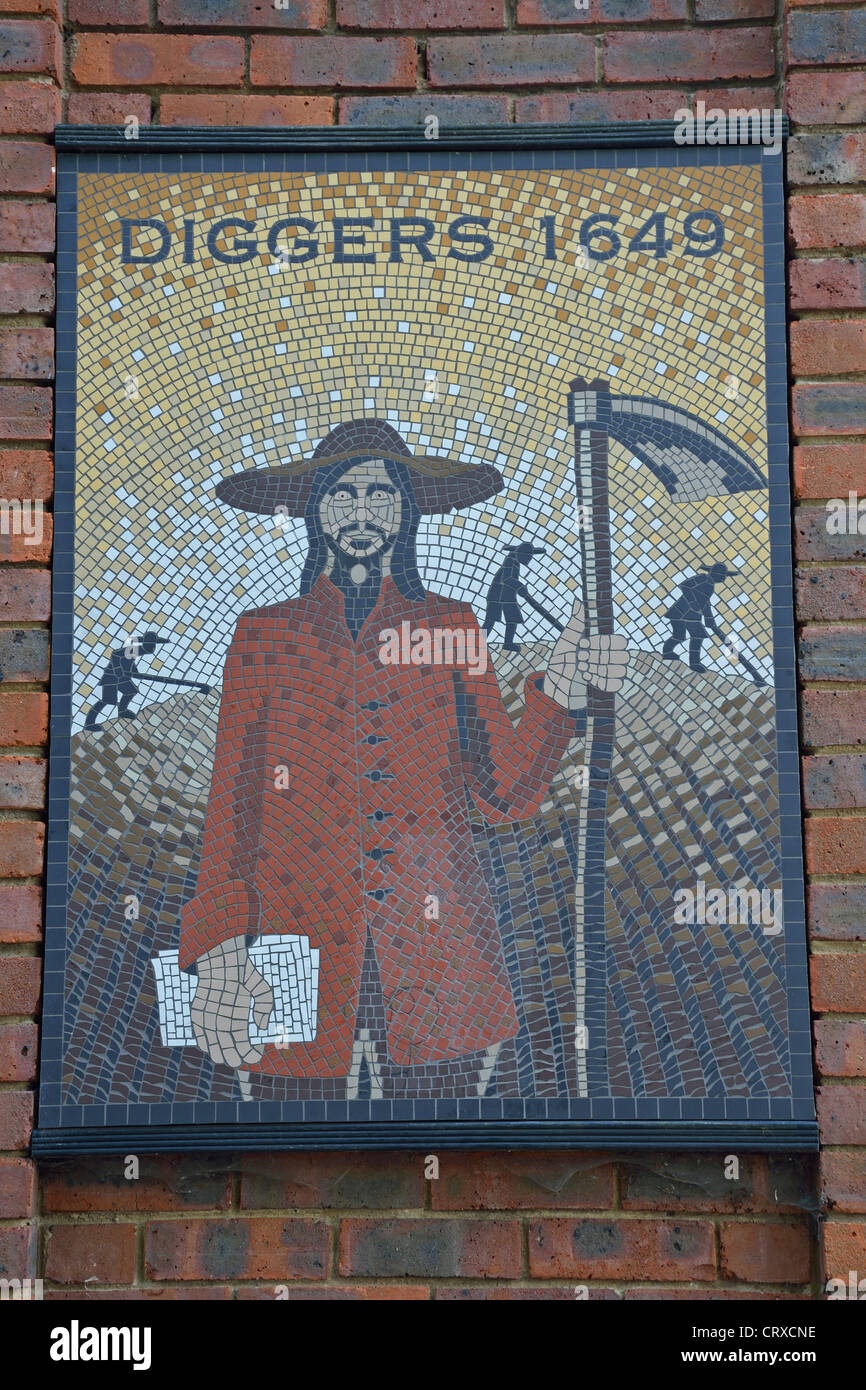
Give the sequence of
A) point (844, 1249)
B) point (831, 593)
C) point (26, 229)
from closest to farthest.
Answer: point (844, 1249), point (831, 593), point (26, 229)

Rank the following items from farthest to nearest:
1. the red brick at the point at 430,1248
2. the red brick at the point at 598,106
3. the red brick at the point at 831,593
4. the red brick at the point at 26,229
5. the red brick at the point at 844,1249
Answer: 1. the red brick at the point at 598,106
2. the red brick at the point at 26,229
3. the red brick at the point at 831,593
4. the red brick at the point at 430,1248
5. the red brick at the point at 844,1249

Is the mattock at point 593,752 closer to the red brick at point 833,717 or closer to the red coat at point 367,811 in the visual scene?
the red coat at point 367,811

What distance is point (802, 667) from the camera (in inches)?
117

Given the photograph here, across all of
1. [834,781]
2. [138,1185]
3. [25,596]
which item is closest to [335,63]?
[25,596]

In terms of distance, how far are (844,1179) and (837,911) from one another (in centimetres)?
56

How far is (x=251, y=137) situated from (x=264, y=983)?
1974mm

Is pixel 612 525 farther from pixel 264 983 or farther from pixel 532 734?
pixel 264 983

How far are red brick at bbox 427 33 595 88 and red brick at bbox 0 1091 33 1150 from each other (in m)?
2.54

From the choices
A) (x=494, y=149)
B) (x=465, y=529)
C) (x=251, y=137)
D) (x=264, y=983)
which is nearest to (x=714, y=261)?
(x=494, y=149)

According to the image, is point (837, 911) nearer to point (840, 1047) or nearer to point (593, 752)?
point (840, 1047)

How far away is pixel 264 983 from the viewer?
288 centimetres

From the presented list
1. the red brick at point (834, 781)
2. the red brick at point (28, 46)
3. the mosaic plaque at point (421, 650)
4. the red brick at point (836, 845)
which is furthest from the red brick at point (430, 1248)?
the red brick at point (28, 46)

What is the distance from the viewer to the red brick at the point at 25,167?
3084 millimetres

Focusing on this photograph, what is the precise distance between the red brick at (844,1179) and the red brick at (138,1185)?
1.30 meters
